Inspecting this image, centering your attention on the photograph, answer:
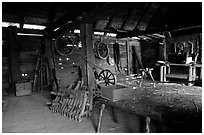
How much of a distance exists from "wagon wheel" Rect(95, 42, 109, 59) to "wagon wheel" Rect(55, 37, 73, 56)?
5.01 ft

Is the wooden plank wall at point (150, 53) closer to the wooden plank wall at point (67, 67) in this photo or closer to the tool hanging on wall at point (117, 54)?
the tool hanging on wall at point (117, 54)

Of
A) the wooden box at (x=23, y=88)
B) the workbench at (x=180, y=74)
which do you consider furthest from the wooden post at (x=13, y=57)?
the workbench at (x=180, y=74)

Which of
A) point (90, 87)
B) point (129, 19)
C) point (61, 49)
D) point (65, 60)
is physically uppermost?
point (129, 19)

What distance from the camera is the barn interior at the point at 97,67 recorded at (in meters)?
3.33

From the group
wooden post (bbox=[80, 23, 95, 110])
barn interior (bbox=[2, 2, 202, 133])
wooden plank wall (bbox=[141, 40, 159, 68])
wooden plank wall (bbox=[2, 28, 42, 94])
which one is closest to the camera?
barn interior (bbox=[2, 2, 202, 133])

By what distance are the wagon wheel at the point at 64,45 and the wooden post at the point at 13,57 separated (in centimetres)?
161

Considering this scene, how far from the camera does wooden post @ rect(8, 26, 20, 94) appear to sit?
6.52 metres

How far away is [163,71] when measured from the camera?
28.6 ft

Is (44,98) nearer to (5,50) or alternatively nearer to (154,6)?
(5,50)

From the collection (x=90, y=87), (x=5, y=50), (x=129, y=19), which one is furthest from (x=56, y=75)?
(x=129, y=19)

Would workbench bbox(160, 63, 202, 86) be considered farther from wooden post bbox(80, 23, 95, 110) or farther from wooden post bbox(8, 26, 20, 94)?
wooden post bbox(8, 26, 20, 94)

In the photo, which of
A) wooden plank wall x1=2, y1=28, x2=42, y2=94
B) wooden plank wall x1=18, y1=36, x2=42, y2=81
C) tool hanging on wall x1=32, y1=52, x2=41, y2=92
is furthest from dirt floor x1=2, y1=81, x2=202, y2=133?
wooden plank wall x1=18, y1=36, x2=42, y2=81

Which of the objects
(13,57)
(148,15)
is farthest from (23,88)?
(148,15)

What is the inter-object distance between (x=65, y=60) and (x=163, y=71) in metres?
4.92
